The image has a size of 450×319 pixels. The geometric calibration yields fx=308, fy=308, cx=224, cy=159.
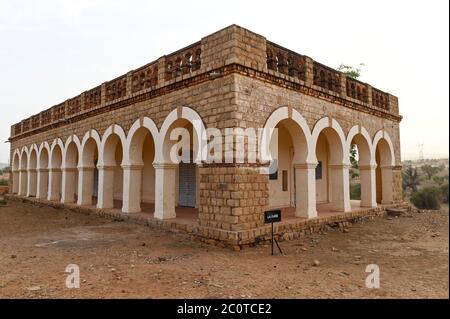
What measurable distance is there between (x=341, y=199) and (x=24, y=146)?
704 inches

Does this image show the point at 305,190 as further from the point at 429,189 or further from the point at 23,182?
the point at 23,182

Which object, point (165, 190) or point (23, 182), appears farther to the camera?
point (23, 182)

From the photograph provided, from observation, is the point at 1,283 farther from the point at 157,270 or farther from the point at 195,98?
the point at 195,98

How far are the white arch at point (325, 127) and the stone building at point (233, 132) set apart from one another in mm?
41

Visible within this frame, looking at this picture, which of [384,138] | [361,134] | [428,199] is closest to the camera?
[361,134]

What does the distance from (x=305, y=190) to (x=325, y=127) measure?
78.7 inches

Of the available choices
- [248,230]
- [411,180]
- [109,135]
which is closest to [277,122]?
[248,230]

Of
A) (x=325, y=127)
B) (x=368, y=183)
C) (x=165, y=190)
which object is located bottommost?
(x=165, y=190)

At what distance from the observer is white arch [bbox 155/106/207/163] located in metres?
6.81

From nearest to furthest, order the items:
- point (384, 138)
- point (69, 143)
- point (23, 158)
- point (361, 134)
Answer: point (361, 134) → point (384, 138) → point (69, 143) → point (23, 158)

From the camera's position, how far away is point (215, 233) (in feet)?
20.5

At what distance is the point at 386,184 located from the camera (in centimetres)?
1179

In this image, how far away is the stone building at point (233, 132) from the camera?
636 centimetres

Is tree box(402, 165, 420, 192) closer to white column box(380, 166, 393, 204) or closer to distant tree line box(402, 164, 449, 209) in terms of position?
distant tree line box(402, 164, 449, 209)
